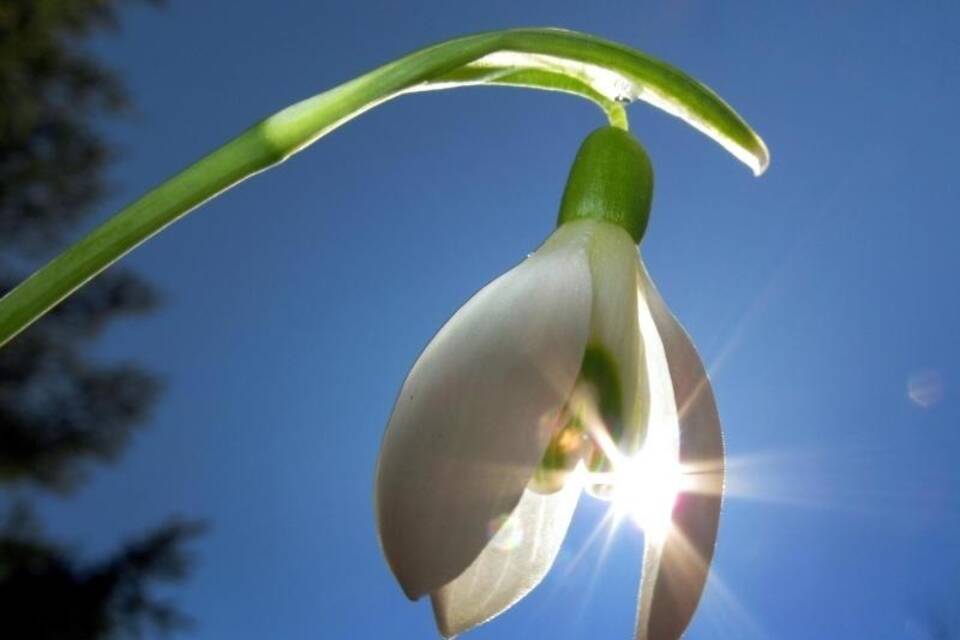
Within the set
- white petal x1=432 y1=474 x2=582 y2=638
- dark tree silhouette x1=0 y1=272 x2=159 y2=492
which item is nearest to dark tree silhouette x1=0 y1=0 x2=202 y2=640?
dark tree silhouette x1=0 y1=272 x2=159 y2=492

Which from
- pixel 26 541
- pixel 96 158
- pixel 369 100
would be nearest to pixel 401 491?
pixel 369 100

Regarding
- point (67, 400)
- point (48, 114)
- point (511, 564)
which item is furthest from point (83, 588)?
point (511, 564)

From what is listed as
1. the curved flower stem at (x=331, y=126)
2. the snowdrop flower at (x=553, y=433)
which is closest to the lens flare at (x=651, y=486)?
the snowdrop flower at (x=553, y=433)

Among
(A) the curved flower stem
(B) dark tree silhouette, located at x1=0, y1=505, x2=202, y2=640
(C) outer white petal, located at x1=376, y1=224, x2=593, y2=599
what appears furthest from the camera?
(B) dark tree silhouette, located at x1=0, y1=505, x2=202, y2=640

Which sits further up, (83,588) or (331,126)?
(83,588)

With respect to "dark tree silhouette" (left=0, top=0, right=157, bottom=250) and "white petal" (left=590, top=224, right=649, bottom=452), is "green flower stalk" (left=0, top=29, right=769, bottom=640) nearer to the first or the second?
"white petal" (left=590, top=224, right=649, bottom=452)

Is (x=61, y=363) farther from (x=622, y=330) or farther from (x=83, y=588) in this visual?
(x=622, y=330)
